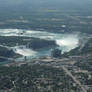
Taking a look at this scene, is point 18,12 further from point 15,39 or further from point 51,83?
point 51,83

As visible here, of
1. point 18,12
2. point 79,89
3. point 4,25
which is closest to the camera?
point 79,89

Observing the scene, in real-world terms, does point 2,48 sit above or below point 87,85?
above

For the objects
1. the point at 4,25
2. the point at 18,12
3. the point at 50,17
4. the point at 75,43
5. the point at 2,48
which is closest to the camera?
the point at 2,48

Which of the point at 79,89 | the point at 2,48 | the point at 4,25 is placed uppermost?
the point at 4,25

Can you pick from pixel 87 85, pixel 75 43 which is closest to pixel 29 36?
pixel 75 43

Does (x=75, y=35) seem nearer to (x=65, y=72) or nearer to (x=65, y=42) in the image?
(x=65, y=42)

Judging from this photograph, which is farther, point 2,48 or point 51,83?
point 2,48

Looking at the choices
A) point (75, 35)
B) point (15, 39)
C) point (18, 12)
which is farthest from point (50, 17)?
point (15, 39)

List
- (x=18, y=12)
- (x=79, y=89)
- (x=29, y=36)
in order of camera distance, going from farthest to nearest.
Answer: (x=18, y=12)
(x=29, y=36)
(x=79, y=89)

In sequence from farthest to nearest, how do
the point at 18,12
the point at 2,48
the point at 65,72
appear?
the point at 18,12 < the point at 2,48 < the point at 65,72
